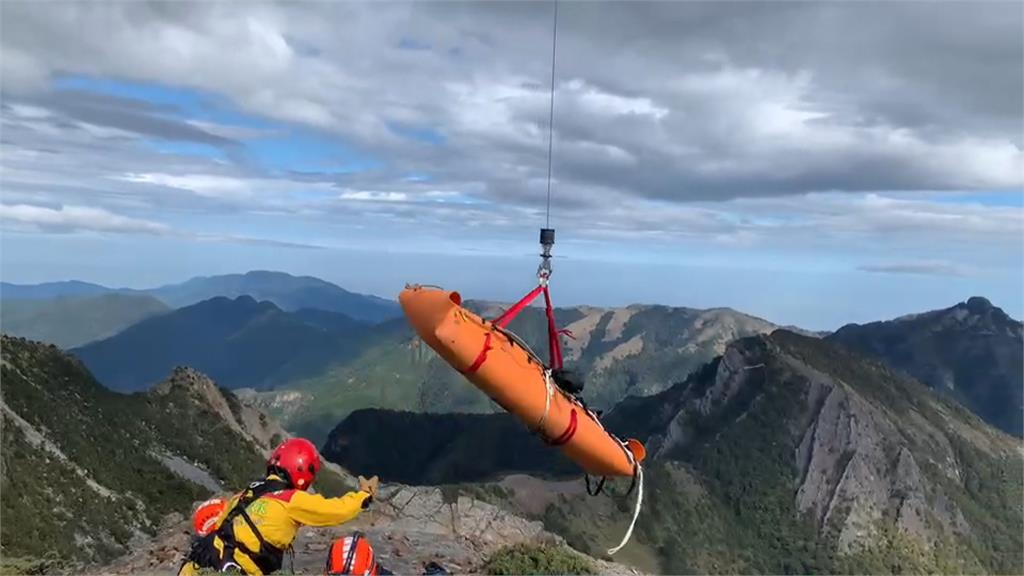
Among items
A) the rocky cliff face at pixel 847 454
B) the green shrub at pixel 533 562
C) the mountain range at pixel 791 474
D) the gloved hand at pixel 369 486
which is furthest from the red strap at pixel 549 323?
the rocky cliff face at pixel 847 454

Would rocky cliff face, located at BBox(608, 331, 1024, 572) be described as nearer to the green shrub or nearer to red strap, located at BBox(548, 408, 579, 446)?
the green shrub

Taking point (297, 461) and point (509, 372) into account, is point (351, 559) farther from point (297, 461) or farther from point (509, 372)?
point (509, 372)

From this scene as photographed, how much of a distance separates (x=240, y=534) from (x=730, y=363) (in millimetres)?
141496

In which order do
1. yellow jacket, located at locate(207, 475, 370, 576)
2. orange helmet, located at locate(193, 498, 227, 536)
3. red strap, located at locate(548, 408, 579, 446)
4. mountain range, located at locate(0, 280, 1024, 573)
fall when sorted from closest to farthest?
yellow jacket, located at locate(207, 475, 370, 576), orange helmet, located at locate(193, 498, 227, 536), red strap, located at locate(548, 408, 579, 446), mountain range, located at locate(0, 280, 1024, 573)

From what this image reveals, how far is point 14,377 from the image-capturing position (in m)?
60.2

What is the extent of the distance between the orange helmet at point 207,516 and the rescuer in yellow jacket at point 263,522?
0.64 m

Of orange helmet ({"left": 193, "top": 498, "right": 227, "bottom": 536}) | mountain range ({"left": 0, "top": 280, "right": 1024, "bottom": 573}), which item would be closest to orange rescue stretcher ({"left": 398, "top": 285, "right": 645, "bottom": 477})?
orange helmet ({"left": 193, "top": 498, "right": 227, "bottom": 536})

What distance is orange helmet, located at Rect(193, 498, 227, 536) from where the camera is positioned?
10570 mm

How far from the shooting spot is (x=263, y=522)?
963 centimetres

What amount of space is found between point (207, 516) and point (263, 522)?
5.60 ft

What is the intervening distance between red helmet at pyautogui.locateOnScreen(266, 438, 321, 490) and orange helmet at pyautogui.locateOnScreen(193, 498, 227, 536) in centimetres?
129

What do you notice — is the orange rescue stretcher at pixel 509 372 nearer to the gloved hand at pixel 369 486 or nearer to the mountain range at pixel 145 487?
the gloved hand at pixel 369 486

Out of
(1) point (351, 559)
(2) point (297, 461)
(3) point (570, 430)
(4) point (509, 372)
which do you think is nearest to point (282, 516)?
(2) point (297, 461)

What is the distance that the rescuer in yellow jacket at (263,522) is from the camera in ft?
31.3
